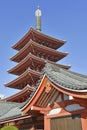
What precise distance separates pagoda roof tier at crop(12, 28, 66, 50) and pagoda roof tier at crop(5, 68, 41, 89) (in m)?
7.24

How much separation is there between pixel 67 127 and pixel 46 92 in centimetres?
189

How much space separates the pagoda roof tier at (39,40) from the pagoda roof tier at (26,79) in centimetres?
724

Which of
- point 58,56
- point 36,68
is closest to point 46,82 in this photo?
point 36,68

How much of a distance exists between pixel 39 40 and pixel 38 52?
2.67m

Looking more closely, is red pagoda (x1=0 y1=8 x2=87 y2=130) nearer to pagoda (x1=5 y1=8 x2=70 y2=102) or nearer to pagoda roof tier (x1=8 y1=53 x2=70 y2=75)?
pagoda (x1=5 y1=8 x2=70 y2=102)

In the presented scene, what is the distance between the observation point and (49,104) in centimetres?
1195

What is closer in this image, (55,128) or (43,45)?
(55,128)

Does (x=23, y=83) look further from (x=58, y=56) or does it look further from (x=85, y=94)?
(x=85, y=94)

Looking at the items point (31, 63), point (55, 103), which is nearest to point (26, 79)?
point (31, 63)

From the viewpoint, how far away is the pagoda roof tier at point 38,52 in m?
36.3

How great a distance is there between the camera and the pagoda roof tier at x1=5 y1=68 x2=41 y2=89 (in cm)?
3306

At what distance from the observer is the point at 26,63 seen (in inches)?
→ 1406

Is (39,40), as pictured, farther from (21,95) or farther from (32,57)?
(21,95)

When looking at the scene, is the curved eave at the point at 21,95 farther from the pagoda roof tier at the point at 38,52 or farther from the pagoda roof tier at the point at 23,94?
the pagoda roof tier at the point at 38,52
